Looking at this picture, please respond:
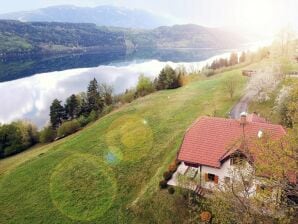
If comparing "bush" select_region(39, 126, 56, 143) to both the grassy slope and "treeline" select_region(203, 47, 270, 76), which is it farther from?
"treeline" select_region(203, 47, 270, 76)

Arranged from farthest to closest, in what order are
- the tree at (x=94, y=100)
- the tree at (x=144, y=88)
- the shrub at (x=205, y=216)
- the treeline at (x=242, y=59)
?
the treeline at (x=242, y=59)
the tree at (x=94, y=100)
the tree at (x=144, y=88)
the shrub at (x=205, y=216)

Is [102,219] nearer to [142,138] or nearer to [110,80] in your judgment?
[142,138]

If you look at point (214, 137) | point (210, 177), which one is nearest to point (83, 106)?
point (214, 137)

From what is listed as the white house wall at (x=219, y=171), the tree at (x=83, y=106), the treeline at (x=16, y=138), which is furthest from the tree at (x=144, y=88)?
the white house wall at (x=219, y=171)

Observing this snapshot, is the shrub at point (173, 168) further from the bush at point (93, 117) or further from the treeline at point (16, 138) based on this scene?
the treeline at point (16, 138)

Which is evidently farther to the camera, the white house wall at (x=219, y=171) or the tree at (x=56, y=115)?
the tree at (x=56, y=115)

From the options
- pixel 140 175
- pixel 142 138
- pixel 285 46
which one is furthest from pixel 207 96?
pixel 285 46
